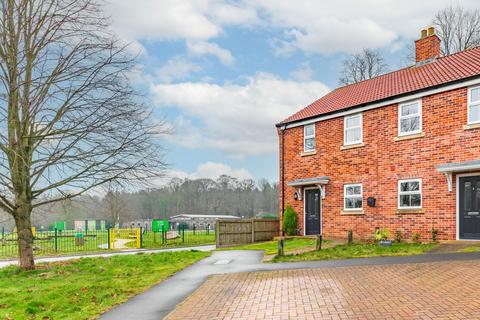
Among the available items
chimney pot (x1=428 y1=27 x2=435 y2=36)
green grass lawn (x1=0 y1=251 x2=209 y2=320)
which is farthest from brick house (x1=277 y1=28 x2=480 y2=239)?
green grass lawn (x1=0 y1=251 x2=209 y2=320)

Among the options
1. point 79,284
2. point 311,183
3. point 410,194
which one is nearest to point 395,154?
point 410,194

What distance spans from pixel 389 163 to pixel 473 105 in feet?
12.5

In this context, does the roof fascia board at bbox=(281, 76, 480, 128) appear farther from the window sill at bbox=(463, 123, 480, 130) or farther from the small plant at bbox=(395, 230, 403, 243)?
the small plant at bbox=(395, 230, 403, 243)

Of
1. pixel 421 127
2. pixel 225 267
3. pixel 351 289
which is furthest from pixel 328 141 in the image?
pixel 351 289

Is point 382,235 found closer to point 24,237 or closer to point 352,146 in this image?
point 352,146

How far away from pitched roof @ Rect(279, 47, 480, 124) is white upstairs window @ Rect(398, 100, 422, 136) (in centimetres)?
57

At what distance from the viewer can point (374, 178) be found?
1812 centimetres

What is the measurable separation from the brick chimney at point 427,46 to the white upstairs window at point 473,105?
20.3 feet

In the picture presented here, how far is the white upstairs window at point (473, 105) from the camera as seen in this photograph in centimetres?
1505

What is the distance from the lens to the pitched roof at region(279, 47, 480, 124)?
652 inches

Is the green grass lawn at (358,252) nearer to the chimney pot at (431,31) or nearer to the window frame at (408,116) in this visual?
the window frame at (408,116)

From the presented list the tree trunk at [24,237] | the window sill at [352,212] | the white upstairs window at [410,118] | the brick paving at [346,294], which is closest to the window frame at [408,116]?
the white upstairs window at [410,118]

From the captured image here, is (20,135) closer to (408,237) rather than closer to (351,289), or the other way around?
(351,289)

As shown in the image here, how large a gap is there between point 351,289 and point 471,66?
38.7 ft
